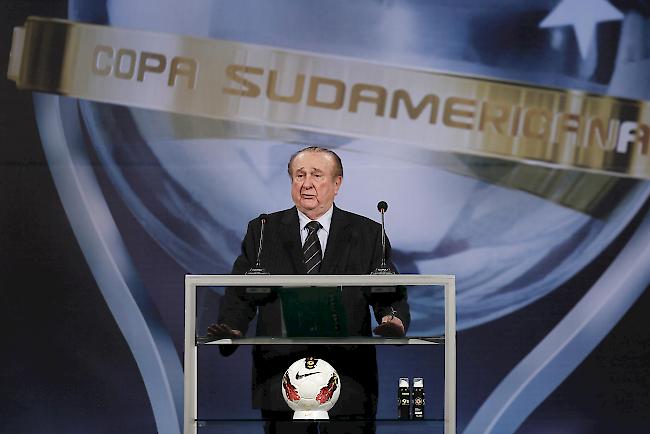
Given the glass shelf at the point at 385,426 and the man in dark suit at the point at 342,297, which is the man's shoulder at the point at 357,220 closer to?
the man in dark suit at the point at 342,297

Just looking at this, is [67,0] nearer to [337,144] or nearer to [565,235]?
[337,144]

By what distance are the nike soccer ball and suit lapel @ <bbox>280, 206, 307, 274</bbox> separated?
0.64 m

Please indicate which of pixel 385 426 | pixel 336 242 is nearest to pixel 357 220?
pixel 336 242

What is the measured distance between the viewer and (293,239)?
3936 mm

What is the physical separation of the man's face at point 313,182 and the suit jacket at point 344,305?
0.25 meters

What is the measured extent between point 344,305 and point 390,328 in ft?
0.55

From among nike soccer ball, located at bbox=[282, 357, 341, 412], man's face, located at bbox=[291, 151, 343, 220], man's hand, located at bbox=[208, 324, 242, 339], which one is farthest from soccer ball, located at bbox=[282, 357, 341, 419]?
man's face, located at bbox=[291, 151, 343, 220]

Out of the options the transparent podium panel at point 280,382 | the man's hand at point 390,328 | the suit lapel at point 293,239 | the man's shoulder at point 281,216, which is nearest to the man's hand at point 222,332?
the transparent podium panel at point 280,382

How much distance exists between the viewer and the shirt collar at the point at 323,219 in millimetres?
4054

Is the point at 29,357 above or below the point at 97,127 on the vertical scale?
below

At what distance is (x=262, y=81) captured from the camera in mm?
4859

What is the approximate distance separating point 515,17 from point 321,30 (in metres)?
0.91

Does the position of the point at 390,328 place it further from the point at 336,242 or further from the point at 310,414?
the point at 336,242

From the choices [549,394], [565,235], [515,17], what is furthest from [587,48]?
[549,394]
